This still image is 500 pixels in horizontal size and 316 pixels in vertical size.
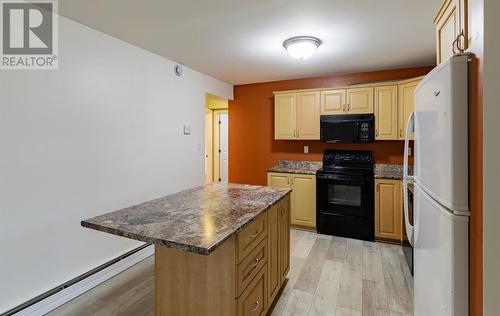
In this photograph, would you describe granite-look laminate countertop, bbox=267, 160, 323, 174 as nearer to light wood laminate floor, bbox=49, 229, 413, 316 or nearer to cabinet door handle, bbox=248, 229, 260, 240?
light wood laminate floor, bbox=49, 229, 413, 316

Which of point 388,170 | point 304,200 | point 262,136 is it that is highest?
point 262,136

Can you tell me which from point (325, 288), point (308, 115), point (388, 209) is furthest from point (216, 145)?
point (325, 288)

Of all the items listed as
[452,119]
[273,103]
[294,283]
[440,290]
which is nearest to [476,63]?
[452,119]

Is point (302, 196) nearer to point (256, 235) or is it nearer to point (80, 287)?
point (256, 235)

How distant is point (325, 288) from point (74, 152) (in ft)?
8.39

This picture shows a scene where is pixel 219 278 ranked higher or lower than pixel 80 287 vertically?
higher

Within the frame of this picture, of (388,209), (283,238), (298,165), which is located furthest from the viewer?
(298,165)

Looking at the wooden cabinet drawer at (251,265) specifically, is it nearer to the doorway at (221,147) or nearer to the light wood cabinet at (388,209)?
the light wood cabinet at (388,209)

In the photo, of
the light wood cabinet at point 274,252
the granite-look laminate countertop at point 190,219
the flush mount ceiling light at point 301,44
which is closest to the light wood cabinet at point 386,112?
the flush mount ceiling light at point 301,44

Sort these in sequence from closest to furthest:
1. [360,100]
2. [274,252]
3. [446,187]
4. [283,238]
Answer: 1. [446,187]
2. [274,252]
3. [283,238]
4. [360,100]

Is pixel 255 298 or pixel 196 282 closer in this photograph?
pixel 196 282

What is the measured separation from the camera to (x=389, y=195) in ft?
10.9

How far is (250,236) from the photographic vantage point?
158cm

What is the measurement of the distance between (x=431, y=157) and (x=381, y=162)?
9.14 ft
